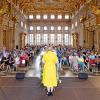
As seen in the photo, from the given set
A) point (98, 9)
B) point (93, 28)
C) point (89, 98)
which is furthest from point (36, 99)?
point (93, 28)

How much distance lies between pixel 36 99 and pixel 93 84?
15.9 ft

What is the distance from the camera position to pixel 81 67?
22.9m

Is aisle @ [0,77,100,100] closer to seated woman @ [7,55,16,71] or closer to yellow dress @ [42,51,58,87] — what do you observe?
yellow dress @ [42,51,58,87]

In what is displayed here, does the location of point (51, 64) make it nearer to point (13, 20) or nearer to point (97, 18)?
point (97, 18)

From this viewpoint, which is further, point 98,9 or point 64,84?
point 98,9

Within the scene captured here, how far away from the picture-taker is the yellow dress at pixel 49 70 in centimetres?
1243

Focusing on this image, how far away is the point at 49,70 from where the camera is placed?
12461 millimetres

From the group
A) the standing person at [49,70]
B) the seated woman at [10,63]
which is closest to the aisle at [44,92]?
the standing person at [49,70]

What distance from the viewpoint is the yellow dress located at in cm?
1243

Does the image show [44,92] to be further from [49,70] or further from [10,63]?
[10,63]

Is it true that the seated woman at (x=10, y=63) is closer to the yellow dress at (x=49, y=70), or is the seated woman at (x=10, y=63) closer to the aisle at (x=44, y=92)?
the aisle at (x=44, y=92)

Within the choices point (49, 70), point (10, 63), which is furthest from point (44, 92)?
point (10, 63)

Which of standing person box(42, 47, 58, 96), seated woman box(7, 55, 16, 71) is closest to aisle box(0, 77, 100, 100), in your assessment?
standing person box(42, 47, 58, 96)

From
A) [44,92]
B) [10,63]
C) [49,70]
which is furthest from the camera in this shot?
[10,63]
